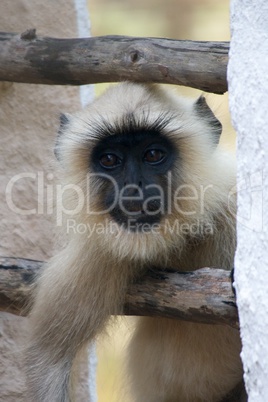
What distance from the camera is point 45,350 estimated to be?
3670mm

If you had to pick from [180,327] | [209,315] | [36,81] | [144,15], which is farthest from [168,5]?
[209,315]

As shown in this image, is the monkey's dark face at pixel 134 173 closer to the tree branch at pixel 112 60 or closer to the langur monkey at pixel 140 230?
the langur monkey at pixel 140 230

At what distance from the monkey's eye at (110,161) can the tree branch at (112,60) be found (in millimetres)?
332

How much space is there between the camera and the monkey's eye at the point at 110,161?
349cm

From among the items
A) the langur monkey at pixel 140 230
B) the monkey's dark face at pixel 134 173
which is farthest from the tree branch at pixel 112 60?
the monkey's dark face at pixel 134 173

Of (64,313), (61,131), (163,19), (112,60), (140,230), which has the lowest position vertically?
(64,313)

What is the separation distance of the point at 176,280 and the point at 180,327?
0.61 m

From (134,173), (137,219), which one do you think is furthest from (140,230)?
(134,173)

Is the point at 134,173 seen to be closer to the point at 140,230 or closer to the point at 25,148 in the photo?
the point at 140,230

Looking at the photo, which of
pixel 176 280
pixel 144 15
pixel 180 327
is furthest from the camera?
pixel 144 15

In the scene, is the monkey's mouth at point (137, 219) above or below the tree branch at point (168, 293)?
above

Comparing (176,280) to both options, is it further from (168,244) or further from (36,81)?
A: (36,81)

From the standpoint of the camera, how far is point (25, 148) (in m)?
4.57

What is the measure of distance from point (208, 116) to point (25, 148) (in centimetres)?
123
